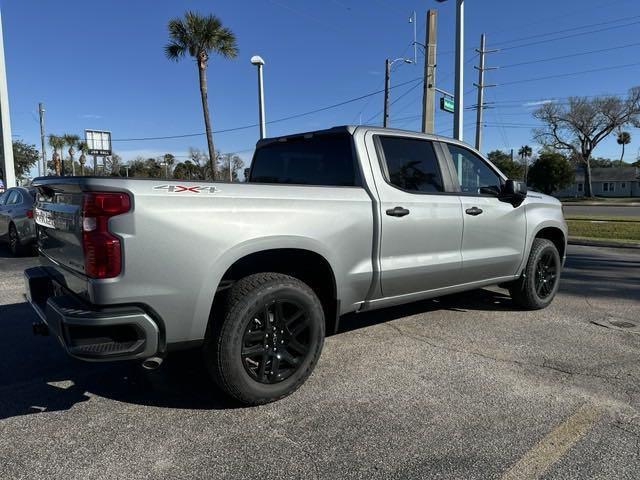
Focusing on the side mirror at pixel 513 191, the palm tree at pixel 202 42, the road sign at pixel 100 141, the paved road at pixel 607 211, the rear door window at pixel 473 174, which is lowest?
the paved road at pixel 607 211

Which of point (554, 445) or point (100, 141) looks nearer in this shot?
point (554, 445)

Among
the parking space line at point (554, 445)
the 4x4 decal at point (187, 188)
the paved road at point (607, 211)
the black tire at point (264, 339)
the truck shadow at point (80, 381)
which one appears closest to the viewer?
the parking space line at point (554, 445)

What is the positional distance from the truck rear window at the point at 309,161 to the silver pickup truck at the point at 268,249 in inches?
0.6

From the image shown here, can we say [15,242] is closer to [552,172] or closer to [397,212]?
[397,212]

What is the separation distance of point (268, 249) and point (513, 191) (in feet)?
9.39

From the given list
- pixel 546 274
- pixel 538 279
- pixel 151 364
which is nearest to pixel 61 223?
pixel 151 364

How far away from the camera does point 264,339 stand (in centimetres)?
327

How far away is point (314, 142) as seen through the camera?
436 cm

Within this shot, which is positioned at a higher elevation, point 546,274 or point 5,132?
point 5,132

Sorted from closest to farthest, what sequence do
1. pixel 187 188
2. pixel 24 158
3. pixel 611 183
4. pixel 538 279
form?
pixel 187 188, pixel 538 279, pixel 24 158, pixel 611 183

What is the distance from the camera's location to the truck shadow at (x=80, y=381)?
3.35 meters

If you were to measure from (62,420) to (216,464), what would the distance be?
116cm

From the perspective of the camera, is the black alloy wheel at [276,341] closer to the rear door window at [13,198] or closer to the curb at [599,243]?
the rear door window at [13,198]

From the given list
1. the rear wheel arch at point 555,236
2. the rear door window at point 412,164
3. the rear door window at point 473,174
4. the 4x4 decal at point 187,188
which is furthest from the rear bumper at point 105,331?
the rear wheel arch at point 555,236
